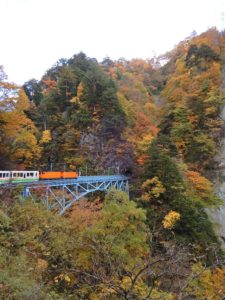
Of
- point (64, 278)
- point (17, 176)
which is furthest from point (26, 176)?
point (64, 278)

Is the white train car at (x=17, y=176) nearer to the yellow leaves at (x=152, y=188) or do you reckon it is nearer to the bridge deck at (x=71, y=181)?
the bridge deck at (x=71, y=181)

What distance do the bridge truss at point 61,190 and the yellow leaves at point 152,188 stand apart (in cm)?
337

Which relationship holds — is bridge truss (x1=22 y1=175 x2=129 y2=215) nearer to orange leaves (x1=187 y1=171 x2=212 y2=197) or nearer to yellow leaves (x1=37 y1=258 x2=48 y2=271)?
orange leaves (x1=187 y1=171 x2=212 y2=197)

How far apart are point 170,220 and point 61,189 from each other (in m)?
6.98

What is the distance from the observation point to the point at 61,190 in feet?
59.8

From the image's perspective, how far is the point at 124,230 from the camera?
13.3 meters

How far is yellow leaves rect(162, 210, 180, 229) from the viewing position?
Answer: 1758 centimetres

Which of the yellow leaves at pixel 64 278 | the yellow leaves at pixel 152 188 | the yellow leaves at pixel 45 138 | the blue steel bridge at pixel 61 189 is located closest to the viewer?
the yellow leaves at pixel 64 278

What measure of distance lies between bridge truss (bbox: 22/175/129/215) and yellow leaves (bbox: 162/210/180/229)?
16.6ft

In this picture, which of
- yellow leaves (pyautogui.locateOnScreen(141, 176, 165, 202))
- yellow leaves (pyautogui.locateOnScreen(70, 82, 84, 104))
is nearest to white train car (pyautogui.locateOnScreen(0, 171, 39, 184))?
yellow leaves (pyautogui.locateOnScreen(141, 176, 165, 202))

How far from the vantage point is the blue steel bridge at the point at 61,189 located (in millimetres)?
14968

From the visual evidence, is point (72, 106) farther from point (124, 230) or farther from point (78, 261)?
point (78, 261)

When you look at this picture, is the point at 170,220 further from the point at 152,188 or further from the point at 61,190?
the point at 61,190

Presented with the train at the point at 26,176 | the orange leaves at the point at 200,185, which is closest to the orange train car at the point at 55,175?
the train at the point at 26,176
